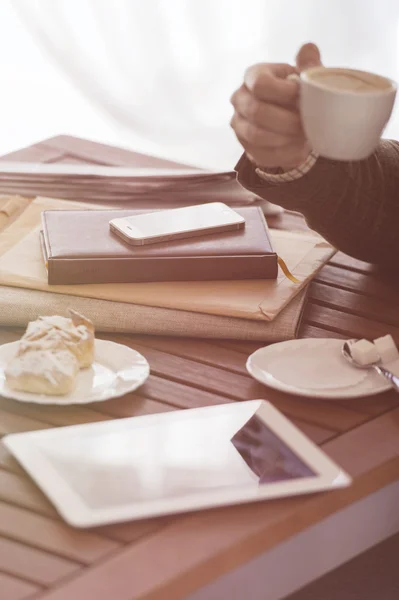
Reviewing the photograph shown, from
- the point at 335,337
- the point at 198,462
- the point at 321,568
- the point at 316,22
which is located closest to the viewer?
the point at 198,462

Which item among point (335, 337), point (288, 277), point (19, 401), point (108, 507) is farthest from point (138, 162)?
point (108, 507)

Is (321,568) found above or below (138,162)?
below

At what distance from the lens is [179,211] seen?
1132mm

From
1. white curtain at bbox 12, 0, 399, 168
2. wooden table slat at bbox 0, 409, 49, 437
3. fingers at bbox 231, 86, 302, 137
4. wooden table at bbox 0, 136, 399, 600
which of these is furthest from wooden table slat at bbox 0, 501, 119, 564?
white curtain at bbox 12, 0, 399, 168

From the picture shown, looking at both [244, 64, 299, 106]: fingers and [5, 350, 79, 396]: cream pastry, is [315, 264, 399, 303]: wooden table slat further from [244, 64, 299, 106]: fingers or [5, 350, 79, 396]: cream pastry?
[5, 350, 79, 396]: cream pastry

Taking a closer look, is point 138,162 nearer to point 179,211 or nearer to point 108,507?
point 179,211

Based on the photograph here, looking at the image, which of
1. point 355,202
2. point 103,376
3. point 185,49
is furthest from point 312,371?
point 185,49

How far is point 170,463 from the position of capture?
738mm

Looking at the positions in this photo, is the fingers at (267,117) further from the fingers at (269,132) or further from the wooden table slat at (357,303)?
the wooden table slat at (357,303)

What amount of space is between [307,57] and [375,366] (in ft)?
1.12

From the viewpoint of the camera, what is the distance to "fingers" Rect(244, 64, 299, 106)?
0.91 m

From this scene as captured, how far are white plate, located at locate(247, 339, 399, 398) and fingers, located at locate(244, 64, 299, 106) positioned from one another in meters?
0.24

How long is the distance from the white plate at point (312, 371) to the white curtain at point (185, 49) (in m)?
1.78

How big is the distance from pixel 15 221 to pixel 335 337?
1.49ft
